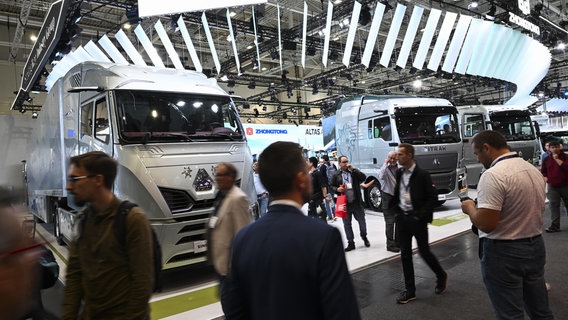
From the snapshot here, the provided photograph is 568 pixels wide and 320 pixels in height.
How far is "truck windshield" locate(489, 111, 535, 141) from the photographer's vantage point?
1148cm

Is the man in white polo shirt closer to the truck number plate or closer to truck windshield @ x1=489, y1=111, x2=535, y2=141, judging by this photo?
the truck number plate

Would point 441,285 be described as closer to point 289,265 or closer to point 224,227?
point 224,227

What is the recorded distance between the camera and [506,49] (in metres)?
10.7

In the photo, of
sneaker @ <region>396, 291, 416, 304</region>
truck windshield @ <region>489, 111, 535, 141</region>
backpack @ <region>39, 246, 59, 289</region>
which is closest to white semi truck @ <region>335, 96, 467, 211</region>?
truck windshield @ <region>489, 111, 535, 141</region>

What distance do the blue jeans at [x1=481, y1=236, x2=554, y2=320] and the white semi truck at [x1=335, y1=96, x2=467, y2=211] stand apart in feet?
21.5

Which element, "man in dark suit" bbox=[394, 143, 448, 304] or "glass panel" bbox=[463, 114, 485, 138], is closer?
"man in dark suit" bbox=[394, 143, 448, 304]

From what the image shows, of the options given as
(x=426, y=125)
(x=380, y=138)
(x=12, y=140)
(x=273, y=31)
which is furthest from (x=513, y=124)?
(x=12, y=140)

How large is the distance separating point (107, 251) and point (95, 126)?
373 cm

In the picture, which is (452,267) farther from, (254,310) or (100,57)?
(100,57)

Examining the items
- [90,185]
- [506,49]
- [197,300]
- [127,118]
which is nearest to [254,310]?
[90,185]

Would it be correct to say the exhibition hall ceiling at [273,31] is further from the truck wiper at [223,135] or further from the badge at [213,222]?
the badge at [213,222]

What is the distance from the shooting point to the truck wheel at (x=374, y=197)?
31.7ft

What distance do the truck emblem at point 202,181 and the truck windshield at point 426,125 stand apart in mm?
5628

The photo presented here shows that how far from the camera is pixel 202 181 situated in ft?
15.1
